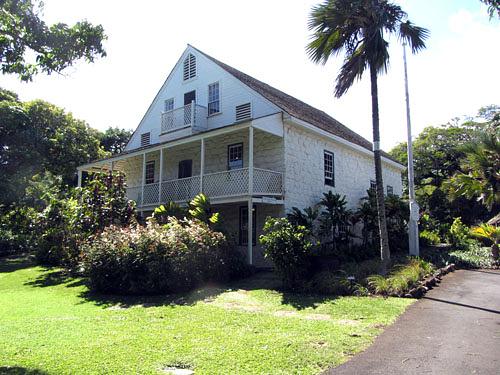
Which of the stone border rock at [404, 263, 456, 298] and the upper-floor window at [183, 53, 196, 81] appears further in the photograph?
the upper-floor window at [183, 53, 196, 81]

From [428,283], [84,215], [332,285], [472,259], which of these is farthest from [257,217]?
[472,259]

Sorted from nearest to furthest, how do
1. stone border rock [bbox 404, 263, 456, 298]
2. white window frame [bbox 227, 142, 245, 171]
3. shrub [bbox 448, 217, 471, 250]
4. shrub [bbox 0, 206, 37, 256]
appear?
1. stone border rock [bbox 404, 263, 456, 298]
2. white window frame [bbox 227, 142, 245, 171]
3. shrub [bbox 448, 217, 471, 250]
4. shrub [bbox 0, 206, 37, 256]

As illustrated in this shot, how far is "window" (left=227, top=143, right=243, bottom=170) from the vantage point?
17.3 m

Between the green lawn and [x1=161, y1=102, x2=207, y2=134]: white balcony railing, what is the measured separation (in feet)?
31.8

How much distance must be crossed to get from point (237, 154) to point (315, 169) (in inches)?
137

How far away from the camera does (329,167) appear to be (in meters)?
18.5

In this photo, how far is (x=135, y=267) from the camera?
36.1ft

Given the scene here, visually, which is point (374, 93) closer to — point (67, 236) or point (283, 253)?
point (283, 253)

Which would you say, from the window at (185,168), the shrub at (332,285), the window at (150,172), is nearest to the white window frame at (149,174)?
the window at (150,172)

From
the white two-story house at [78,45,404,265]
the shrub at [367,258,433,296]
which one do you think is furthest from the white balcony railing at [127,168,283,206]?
the shrub at [367,258,433,296]

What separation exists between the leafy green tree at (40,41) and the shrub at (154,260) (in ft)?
18.3

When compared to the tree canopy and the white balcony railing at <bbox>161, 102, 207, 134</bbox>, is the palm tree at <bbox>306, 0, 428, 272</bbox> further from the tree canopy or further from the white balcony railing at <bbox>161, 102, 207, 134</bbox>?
the tree canopy

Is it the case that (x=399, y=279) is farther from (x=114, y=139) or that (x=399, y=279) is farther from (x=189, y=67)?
(x=114, y=139)

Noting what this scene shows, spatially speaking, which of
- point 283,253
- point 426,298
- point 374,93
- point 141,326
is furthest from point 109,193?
point 426,298
